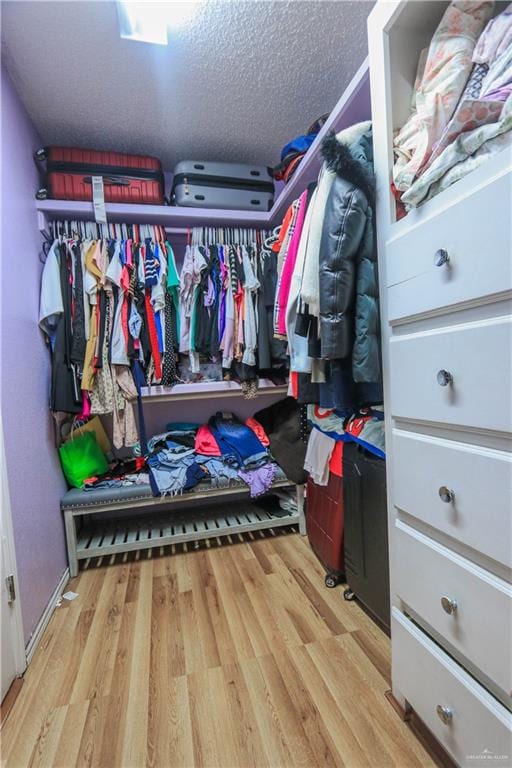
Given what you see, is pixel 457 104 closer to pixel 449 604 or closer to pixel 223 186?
pixel 449 604

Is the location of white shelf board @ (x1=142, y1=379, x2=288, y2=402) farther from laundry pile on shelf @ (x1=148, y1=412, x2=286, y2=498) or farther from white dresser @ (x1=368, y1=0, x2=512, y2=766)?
white dresser @ (x1=368, y1=0, x2=512, y2=766)

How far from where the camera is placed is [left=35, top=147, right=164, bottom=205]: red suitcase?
1.70 meters

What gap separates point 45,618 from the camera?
1.34 metres

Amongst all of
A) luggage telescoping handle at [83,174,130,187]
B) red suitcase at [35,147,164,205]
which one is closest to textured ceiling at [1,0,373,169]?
red suitcase at [35,147,164,205]

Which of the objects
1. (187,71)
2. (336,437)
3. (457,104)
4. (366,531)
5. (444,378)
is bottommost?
(366,531)

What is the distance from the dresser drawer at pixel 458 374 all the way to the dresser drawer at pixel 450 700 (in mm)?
555

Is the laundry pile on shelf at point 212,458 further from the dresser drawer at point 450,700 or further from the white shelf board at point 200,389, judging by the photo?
the dresser drawer at point 450,700

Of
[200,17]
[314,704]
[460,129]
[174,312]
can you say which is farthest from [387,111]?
[314,704]

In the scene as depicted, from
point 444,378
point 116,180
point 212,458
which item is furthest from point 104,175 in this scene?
point 444,378

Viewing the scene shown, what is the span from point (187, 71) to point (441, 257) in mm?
1516

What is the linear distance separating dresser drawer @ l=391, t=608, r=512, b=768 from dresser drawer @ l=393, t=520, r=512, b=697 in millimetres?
55

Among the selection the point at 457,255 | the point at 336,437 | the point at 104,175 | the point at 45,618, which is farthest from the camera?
the point at 104,175

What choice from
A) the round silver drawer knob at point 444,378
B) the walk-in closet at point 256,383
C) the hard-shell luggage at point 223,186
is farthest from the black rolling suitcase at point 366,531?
the hard-shell luggage at point 223,186

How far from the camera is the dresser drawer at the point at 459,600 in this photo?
1.97 ft
